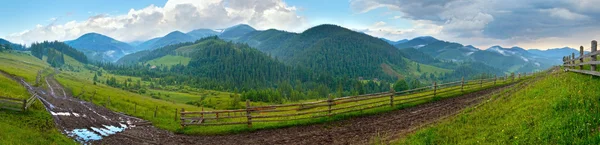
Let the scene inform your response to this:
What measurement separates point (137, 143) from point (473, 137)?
18.9 meters

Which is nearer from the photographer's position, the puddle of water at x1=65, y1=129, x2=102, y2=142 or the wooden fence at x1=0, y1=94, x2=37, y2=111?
the puddle of water at x1=65, y1=129, x2=102, y2=142

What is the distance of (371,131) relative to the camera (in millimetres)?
19094

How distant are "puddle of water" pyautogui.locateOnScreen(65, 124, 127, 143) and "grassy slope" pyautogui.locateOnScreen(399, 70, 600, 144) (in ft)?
64.9

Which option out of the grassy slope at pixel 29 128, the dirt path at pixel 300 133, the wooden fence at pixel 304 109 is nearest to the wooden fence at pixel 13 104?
the grassy slope at pixel 29 128

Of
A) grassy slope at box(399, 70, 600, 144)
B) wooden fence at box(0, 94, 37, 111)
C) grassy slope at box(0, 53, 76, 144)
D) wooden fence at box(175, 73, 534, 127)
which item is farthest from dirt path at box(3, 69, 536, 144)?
wooden fence at box(0, 94, 37, 111)

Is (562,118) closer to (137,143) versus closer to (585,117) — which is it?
(585,117)

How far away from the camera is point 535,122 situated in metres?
10.8

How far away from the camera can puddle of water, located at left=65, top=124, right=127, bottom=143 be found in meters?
21.6

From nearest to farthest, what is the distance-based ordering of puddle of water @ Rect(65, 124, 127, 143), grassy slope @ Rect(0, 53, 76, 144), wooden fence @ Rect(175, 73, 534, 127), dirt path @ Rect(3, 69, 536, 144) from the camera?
grassy slope @ Rect(0, 53, 76, 144), dirt path @ Rect(3, 69, 536, 144), puddle of water @ Rect(65, 124, 127, 143), wooden fence @ Rect(175, 73, 534, 127)

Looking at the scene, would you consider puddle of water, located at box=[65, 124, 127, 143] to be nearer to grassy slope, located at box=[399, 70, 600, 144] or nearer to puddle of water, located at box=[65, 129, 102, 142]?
puddle of water, located at box=[65, 129, 102, 142]

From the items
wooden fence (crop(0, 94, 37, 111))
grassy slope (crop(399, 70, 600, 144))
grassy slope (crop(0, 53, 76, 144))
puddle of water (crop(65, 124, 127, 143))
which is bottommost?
puddle of water (crop(65, 124, 127, 143))

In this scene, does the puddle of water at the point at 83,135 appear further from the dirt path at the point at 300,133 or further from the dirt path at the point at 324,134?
the dirt path at the point at 324,134

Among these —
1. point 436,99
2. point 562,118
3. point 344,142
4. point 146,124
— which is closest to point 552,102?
point 562,118

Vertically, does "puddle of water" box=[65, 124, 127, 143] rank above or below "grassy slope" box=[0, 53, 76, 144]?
below
